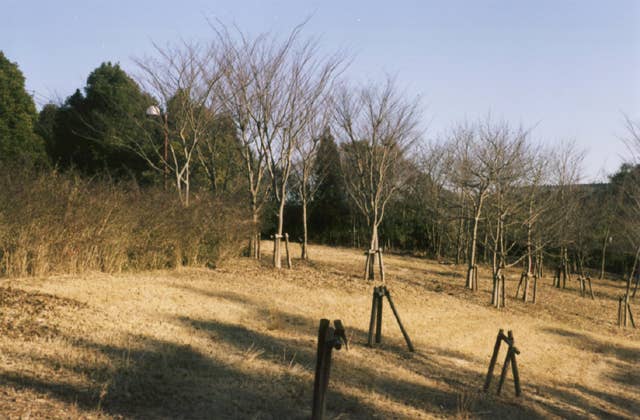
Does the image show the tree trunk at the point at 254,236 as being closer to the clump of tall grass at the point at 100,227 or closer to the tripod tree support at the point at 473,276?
the clump of tall grass at the point at 100,227

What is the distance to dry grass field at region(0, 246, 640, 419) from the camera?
407cm

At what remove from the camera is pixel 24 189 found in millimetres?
7559

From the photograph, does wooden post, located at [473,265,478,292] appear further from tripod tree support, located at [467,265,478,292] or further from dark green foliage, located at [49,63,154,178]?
dark green foliage, located at [49,63,154,178]

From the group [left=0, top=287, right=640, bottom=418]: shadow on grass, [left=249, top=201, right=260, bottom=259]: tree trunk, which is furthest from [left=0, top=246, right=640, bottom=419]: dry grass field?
[left=249, top=201, right=260, bottom=259]: tree trunk

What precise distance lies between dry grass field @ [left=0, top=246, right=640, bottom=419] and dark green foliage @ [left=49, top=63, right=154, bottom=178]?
866 cm

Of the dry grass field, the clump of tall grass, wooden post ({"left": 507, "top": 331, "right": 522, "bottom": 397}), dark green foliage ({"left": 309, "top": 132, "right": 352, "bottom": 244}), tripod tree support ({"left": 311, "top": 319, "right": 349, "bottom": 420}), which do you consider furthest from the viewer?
dark green foliage ({"left": 309, "top": 132, "right": 352, "bottom": 244})

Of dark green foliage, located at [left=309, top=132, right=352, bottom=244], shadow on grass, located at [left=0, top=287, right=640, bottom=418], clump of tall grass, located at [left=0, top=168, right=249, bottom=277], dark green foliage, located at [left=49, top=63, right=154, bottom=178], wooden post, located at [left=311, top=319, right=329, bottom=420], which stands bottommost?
shadow on grass, located at [left=0, top=287, right=640, bottom=418]

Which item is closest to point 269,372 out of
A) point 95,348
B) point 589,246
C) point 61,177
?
point 95,348

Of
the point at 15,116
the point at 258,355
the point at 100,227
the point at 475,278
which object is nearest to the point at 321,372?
the point at 258,355

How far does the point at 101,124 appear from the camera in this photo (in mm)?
17547

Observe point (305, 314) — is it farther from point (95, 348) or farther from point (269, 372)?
point (95, 348)

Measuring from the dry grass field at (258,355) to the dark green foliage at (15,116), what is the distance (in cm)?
1084

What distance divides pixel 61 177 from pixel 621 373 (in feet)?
28.0

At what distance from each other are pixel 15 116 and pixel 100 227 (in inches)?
487
